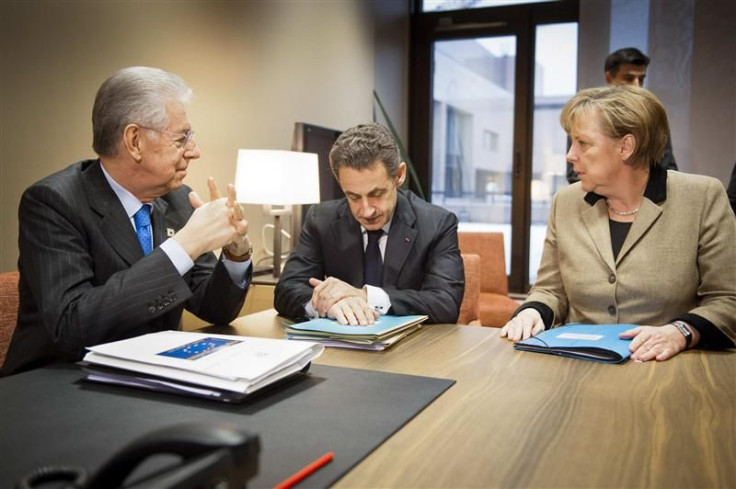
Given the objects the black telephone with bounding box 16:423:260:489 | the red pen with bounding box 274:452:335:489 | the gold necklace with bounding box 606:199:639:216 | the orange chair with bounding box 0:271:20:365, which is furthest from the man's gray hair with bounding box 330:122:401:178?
the black telephone with bounding box 16:423:260:489

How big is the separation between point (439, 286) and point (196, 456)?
148cm

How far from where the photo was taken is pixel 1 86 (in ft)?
7.05

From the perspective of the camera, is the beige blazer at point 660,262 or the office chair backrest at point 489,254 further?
the office chair backrest at point 489,254

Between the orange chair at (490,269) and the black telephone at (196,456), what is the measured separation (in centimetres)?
325

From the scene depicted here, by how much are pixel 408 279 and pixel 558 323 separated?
0.46 metres

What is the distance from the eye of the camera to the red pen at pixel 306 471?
27.8 inches

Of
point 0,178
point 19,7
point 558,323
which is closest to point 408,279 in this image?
point 558,323

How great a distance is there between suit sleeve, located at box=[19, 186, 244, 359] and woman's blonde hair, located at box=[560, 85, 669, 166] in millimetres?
1141

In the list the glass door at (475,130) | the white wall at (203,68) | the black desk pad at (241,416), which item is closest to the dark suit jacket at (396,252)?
the black desk pad at (241,416)

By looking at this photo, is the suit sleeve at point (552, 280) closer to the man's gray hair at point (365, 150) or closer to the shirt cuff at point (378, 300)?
the shirt cuff at point (378, 300)

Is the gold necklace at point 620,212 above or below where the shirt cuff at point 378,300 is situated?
above

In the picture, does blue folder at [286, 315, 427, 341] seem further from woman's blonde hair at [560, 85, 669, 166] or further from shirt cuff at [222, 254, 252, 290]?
woman's blonde hair at [560, 85, 669, 166]

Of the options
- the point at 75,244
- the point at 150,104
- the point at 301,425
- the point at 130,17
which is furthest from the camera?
the point at 130,17

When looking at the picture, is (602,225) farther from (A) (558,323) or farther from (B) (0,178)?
(B) (0,178)
